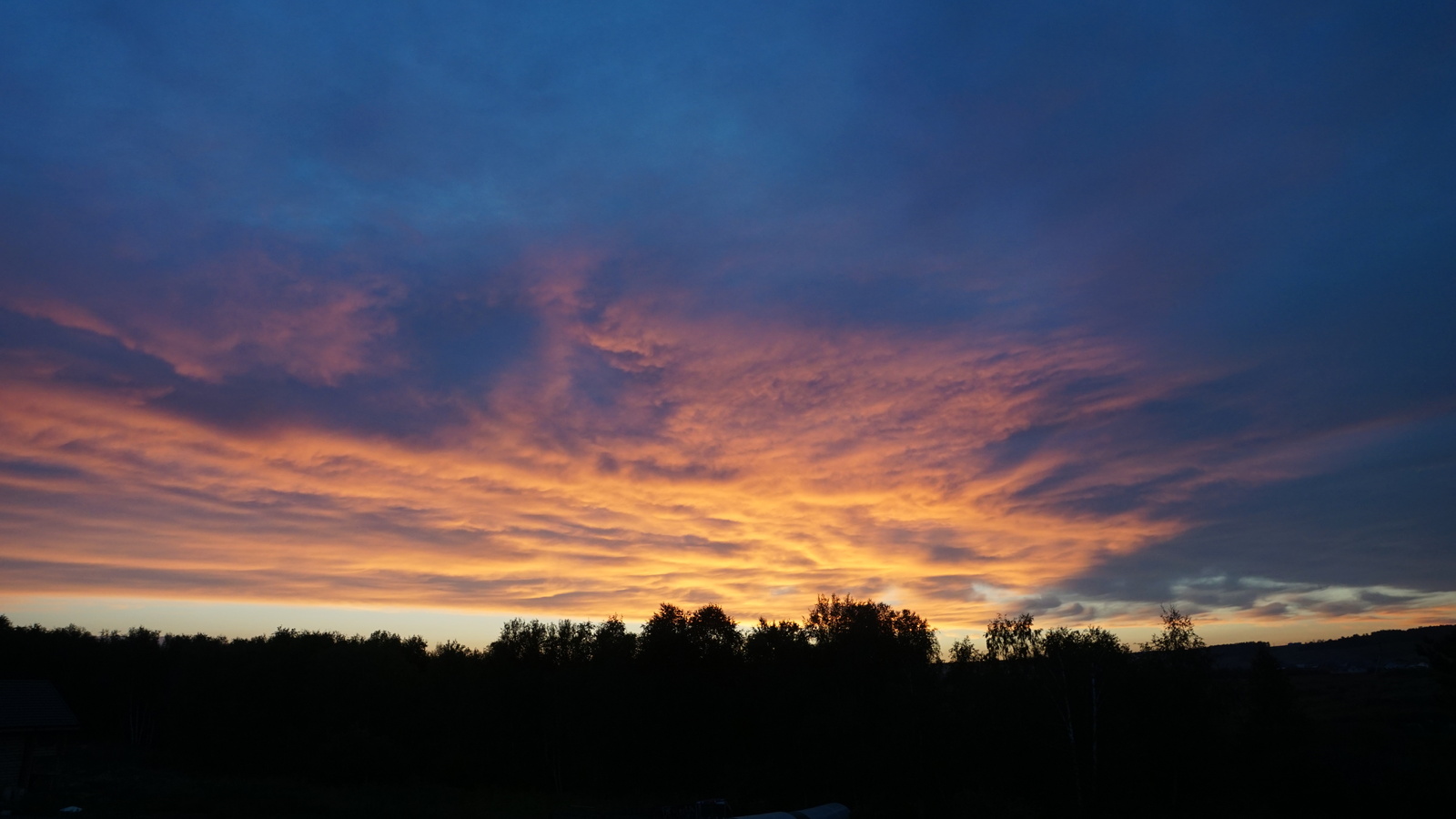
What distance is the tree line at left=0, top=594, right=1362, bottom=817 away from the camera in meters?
31.4

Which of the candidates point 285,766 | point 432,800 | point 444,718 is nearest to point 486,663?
point 444,718

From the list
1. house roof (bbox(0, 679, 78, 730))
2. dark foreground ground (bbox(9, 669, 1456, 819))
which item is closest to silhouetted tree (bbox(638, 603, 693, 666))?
dark foreground ground (bbox(9, 669, 1456, 819))

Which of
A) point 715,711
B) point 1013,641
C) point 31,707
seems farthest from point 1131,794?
point 31,707

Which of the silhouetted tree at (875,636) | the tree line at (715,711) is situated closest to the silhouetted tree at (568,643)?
the tree line at (715,711)

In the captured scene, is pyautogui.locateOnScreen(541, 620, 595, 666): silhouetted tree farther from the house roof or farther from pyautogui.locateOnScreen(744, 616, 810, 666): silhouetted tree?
the house roof

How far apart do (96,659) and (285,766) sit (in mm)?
41689

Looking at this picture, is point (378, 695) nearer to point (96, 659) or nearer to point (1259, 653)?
point (96, 659)

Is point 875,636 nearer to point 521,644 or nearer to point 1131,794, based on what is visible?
point 1131,794

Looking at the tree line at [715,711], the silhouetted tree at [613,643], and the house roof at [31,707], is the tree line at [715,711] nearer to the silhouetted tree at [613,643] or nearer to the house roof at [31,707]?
the silhouetted tree at [613,643]

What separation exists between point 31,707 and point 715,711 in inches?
1258

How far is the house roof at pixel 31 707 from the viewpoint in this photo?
99.9 feet

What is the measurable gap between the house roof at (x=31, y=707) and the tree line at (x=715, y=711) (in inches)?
799

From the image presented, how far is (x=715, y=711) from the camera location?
45375 millimetres

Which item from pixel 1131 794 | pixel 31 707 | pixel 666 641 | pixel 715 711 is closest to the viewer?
pixel 1131 794
